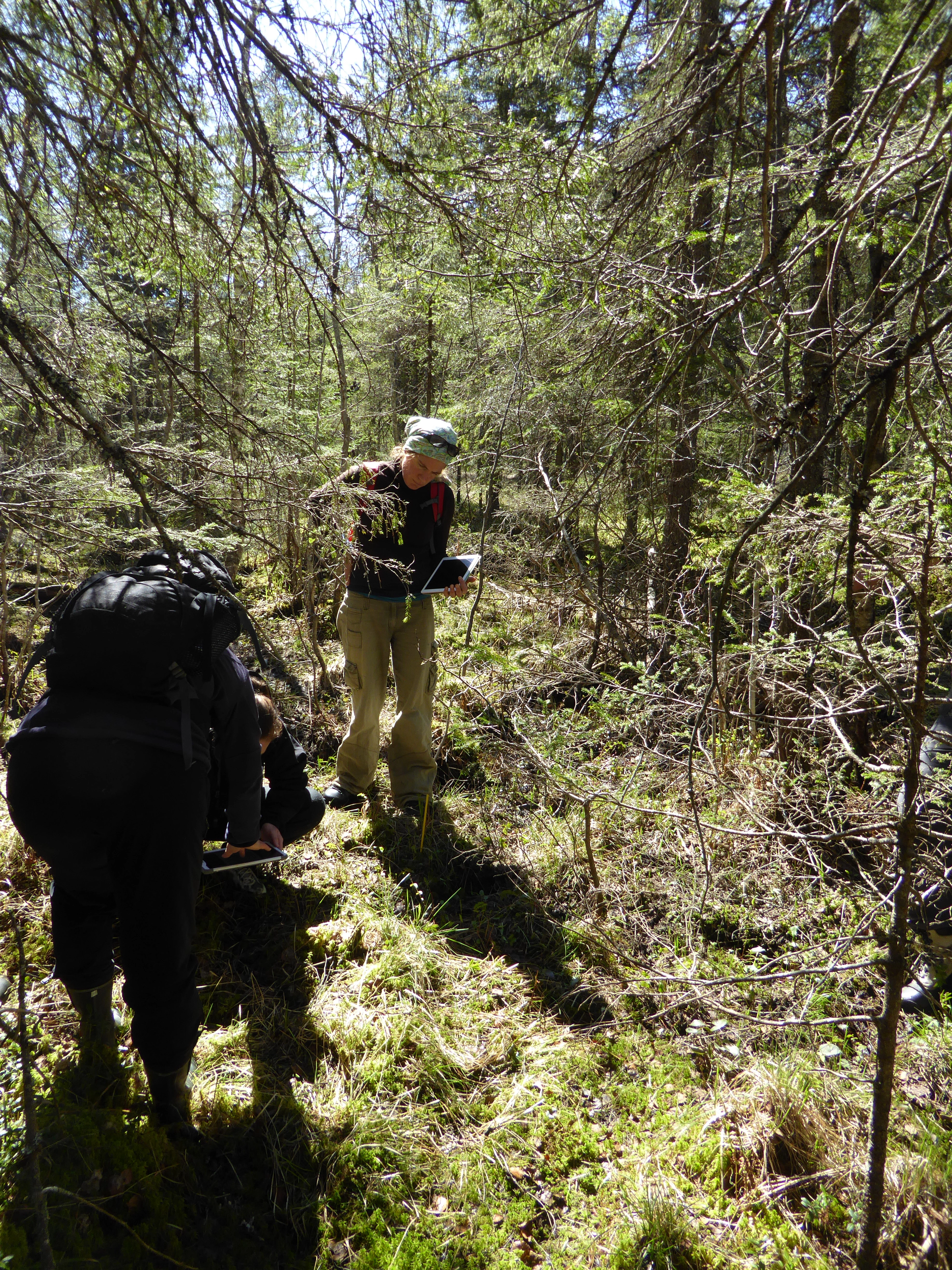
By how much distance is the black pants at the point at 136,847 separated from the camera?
2139mm

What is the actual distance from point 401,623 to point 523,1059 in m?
2.41

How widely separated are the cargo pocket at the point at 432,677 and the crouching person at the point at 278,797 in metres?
1.00

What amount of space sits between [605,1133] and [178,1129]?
5.10ft

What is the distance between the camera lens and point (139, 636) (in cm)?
215

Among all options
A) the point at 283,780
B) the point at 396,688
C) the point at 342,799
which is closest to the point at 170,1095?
the point at 283,780

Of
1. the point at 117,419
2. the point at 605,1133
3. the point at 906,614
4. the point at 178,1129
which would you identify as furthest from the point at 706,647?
the point at 117,419

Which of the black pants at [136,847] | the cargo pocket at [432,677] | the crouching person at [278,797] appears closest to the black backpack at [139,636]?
the black pants at [136,847]

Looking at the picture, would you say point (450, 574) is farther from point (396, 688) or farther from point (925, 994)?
point (925, 994)

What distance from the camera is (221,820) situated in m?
3.13

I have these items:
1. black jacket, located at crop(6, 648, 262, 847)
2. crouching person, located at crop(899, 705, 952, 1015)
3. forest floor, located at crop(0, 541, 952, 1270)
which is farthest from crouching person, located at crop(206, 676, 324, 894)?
crouching person, located at crop(899, 705, 952, 1015)

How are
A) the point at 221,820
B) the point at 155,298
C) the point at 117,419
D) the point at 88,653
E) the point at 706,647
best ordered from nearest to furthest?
1. the point at 88,653
2. the point at 221,820
3. the point at 706,647
4. the point at 155,298
5. the point at 117,419

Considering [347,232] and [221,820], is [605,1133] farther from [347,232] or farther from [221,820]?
[347,232]

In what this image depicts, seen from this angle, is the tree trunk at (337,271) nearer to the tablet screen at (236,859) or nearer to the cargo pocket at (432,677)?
the cargo pocket at (432,677)

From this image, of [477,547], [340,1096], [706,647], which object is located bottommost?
[340,1096]
